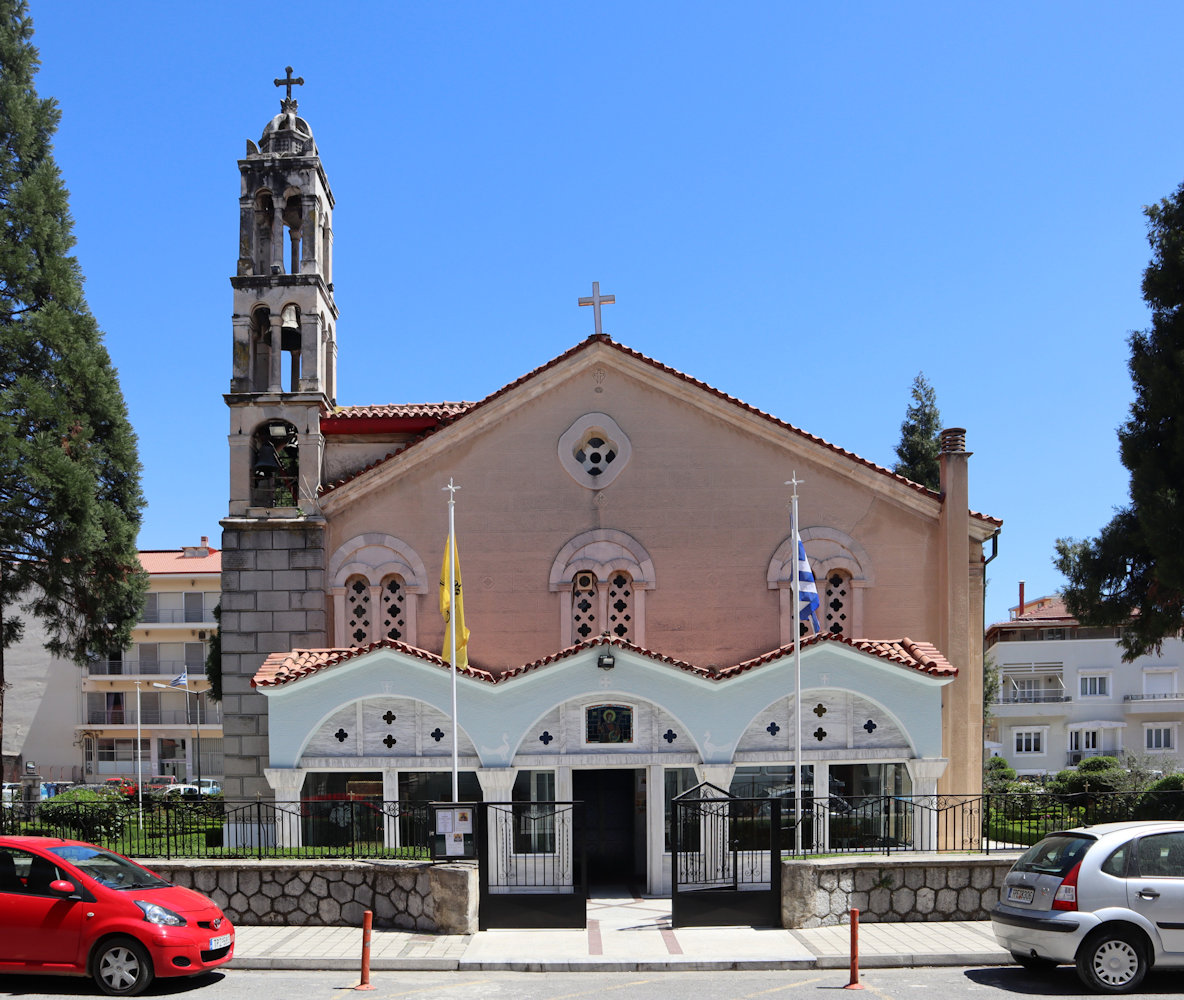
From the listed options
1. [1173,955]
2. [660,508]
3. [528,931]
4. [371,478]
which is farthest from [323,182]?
[1173,955]

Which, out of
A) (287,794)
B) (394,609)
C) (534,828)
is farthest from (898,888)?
(394,609)

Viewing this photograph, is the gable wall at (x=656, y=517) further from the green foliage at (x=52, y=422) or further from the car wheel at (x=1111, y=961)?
the car wheel at (x=1111, y=961)

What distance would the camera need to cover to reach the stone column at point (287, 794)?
19312 mm

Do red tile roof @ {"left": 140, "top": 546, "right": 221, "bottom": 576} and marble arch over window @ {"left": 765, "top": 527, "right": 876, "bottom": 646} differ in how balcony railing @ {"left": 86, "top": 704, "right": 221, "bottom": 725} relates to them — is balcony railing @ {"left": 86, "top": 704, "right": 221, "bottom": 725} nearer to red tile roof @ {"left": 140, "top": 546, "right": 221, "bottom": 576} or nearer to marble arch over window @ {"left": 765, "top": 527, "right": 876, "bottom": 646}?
red tile roof @ {"left": 140, "top": 546, "right": 221, "bottom": 576}

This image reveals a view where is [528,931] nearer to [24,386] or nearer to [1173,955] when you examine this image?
[1173,955]

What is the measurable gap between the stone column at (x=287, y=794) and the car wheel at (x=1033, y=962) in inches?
440

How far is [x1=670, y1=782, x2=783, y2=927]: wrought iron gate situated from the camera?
16.2 metres

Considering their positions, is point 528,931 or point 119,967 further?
point 528,931

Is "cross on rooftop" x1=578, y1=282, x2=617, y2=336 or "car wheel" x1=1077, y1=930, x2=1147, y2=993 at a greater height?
Answer: "cross on rooftop" x1=578, y1=282, x2=617, y2=336

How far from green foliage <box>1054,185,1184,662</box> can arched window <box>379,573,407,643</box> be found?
13326 millimetres

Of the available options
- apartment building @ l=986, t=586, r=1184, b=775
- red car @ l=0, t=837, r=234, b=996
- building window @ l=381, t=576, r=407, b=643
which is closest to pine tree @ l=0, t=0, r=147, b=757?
building window @ l=381, t=576, r=407, b=643

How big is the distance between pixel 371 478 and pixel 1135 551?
49.1ft

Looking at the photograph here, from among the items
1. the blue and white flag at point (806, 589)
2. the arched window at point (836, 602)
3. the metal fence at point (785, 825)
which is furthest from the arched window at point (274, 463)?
the arched window at point (836, 602)

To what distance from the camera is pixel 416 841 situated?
707 inches
